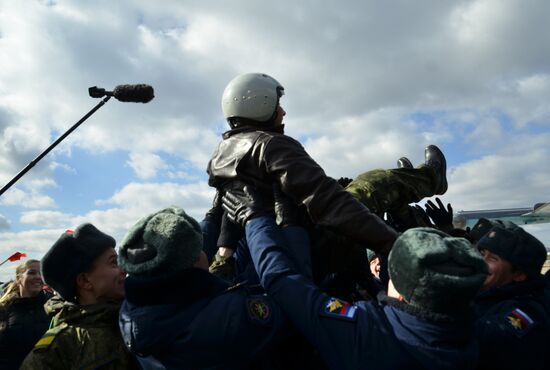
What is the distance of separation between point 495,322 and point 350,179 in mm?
1446

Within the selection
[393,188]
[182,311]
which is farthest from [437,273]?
[393,188]

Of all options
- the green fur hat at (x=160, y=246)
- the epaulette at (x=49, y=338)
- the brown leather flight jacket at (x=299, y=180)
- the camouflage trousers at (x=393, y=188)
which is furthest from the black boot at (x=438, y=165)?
the epaulette at (x=49, y=338)

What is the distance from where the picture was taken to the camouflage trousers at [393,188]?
332cm

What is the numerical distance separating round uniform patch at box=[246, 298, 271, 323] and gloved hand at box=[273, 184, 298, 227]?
0.51m

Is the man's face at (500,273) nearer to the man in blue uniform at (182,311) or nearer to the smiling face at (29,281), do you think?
the man in blue uniform at (182,311)

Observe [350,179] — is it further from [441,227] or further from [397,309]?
[397,309]

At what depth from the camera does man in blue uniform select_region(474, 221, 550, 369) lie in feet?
8.06

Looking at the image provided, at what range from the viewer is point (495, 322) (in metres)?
2.52

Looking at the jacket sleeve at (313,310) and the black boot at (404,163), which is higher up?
the black boot at (404,163)

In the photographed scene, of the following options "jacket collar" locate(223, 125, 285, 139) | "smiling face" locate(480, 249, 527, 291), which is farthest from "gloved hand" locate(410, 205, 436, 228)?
"jacket collar" locate(223, 125, 285, 139)

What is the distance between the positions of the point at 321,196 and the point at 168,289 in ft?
2.88

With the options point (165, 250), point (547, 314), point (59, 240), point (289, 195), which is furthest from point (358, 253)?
point (59, 240)

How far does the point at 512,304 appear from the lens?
8.90 feet

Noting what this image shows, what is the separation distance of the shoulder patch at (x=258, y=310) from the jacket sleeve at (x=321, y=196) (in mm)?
563
